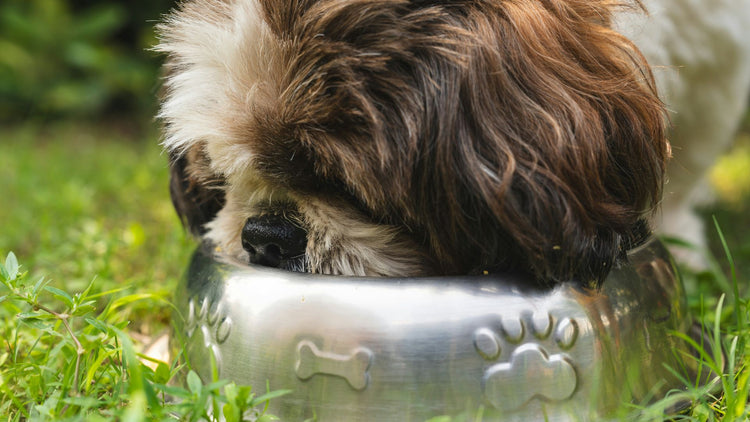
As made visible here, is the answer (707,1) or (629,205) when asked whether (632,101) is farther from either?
(707,1)

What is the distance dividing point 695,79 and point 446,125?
1.92m

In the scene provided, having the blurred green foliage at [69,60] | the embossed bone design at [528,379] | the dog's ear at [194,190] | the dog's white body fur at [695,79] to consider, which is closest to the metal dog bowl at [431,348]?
the embossed bone design at [528,379]

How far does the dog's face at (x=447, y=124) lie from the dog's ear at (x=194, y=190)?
0.91 ft

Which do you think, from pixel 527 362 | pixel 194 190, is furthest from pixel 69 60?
pixel 527 362

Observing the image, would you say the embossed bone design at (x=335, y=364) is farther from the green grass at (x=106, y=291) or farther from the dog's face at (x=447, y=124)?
the dog's face at (x=447, y=124)

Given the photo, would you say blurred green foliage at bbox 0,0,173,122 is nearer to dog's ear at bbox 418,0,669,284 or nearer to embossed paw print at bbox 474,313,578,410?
dog's ear at bbox 418,0,669,284

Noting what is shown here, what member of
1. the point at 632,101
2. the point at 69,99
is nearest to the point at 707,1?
the point at 632,101

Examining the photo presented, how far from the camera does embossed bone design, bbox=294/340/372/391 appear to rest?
1635 millimetres

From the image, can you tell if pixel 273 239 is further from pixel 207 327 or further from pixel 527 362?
pixel 527 362

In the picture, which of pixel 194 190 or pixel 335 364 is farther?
pixel 194 190

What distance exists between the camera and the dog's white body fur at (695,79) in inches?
102

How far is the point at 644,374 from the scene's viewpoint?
5.96 ft

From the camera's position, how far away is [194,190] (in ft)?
8.15

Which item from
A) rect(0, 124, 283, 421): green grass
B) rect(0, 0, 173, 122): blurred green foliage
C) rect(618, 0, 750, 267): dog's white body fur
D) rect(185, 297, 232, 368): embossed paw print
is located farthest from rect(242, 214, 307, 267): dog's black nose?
rect(0, 0, 173, 122): blurred green foliage
